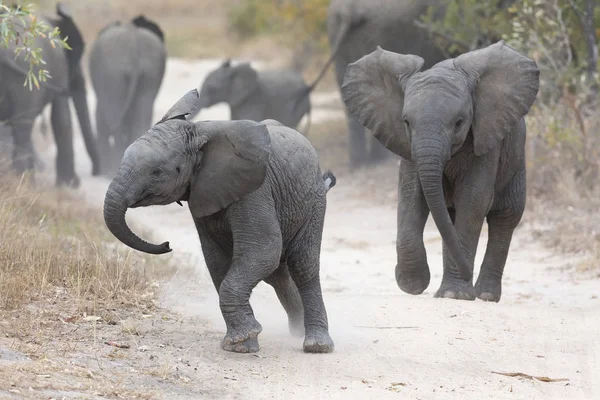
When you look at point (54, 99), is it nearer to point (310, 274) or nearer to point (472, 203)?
point (472, 203)

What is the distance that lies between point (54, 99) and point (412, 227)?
7613mm

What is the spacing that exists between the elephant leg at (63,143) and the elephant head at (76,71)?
579mm

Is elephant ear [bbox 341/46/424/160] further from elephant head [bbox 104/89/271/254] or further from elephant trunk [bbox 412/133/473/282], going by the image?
elephant head [bbox 104/89/271/254]

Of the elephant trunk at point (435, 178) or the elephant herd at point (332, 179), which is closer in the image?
the elephant herd at point (332, 179)

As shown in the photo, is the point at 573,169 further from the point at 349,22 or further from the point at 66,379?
the point at 66,379

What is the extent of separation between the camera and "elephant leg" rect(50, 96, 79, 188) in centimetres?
1509

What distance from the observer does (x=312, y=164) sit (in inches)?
269

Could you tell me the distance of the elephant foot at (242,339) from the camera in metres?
6.40

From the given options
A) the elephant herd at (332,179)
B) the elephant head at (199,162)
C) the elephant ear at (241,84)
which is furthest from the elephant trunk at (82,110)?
the elephant head at (199,162)

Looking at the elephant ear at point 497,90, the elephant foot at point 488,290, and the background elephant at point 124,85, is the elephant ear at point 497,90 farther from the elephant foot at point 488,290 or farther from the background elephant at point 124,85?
the background elephant at point 124,85

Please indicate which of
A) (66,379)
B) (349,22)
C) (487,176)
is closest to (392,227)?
(349,22)

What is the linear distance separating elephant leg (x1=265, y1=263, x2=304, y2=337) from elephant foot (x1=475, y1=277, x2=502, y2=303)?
2.05 m

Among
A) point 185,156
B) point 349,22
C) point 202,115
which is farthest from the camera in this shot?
point 202,115

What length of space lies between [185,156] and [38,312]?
123 cm
